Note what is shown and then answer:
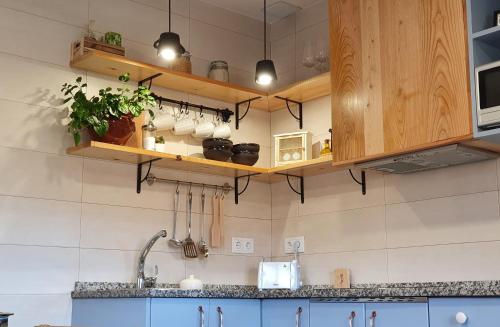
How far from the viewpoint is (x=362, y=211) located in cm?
385

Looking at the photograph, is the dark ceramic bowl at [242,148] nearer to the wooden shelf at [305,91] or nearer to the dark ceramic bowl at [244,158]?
the dark ceramic bowl at [244,158]

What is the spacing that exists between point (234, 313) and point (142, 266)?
1.98 feet

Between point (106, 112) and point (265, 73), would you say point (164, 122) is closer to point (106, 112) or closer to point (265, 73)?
A: point (106, 112)

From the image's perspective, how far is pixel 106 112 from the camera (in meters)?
3.49

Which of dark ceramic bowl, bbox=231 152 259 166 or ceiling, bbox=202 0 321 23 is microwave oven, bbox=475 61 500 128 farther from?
ceiling, bbox=202 0 321 23

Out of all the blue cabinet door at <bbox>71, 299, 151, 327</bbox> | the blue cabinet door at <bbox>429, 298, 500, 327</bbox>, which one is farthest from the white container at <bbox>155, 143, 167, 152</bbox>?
the blue cabinet door at <bbox>429, 298, 500, 327</bbox>

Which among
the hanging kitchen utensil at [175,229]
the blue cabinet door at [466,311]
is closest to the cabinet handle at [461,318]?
the blue cabinet door at [466,311]

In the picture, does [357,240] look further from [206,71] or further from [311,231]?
[206,71]

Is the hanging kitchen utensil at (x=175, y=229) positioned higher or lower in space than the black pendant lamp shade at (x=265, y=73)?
lower

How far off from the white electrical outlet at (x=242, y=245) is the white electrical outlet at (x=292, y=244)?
8.5 inches

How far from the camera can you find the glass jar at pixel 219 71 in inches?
165

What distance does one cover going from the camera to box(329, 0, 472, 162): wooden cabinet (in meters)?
2.99

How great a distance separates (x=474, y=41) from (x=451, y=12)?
17cm

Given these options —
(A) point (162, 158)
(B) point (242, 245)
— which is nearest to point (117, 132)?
(A) point (162, 158)
